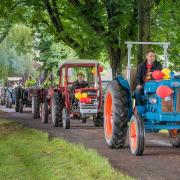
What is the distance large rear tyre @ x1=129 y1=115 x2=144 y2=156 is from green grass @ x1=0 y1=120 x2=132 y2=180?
28.7 inches

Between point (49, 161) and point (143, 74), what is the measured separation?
261 centimetres

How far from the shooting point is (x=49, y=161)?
10.0 meters

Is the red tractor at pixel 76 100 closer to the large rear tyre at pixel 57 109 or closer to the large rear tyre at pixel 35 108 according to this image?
the large rear tyre at pixel 57 109

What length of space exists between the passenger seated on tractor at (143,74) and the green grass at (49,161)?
1.40m

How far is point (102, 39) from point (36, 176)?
14.2m

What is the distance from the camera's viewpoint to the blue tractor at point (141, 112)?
10266 millimetres

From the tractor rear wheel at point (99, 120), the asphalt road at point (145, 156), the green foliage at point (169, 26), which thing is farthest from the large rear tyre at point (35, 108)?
the asphalt road at point (145, 156)

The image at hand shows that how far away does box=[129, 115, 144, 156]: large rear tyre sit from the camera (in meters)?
10.3

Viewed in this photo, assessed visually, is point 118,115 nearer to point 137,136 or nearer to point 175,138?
point 137,136

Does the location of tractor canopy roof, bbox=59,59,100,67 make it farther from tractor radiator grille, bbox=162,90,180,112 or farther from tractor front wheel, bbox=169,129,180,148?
tractor radiator grille, bbox=162,90,180,112

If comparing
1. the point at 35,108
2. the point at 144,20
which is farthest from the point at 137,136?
the point at 35,108

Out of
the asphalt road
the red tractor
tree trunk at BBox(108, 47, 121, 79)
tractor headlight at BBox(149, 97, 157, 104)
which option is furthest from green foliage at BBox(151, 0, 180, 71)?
tractor headlight at BBox(149, 97, 157, 104)

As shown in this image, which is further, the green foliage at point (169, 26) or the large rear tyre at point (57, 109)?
the green foliage at point (169, 26)

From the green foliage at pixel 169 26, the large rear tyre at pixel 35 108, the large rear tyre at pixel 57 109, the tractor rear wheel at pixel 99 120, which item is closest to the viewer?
the large rear tyre at pixel 57 109
